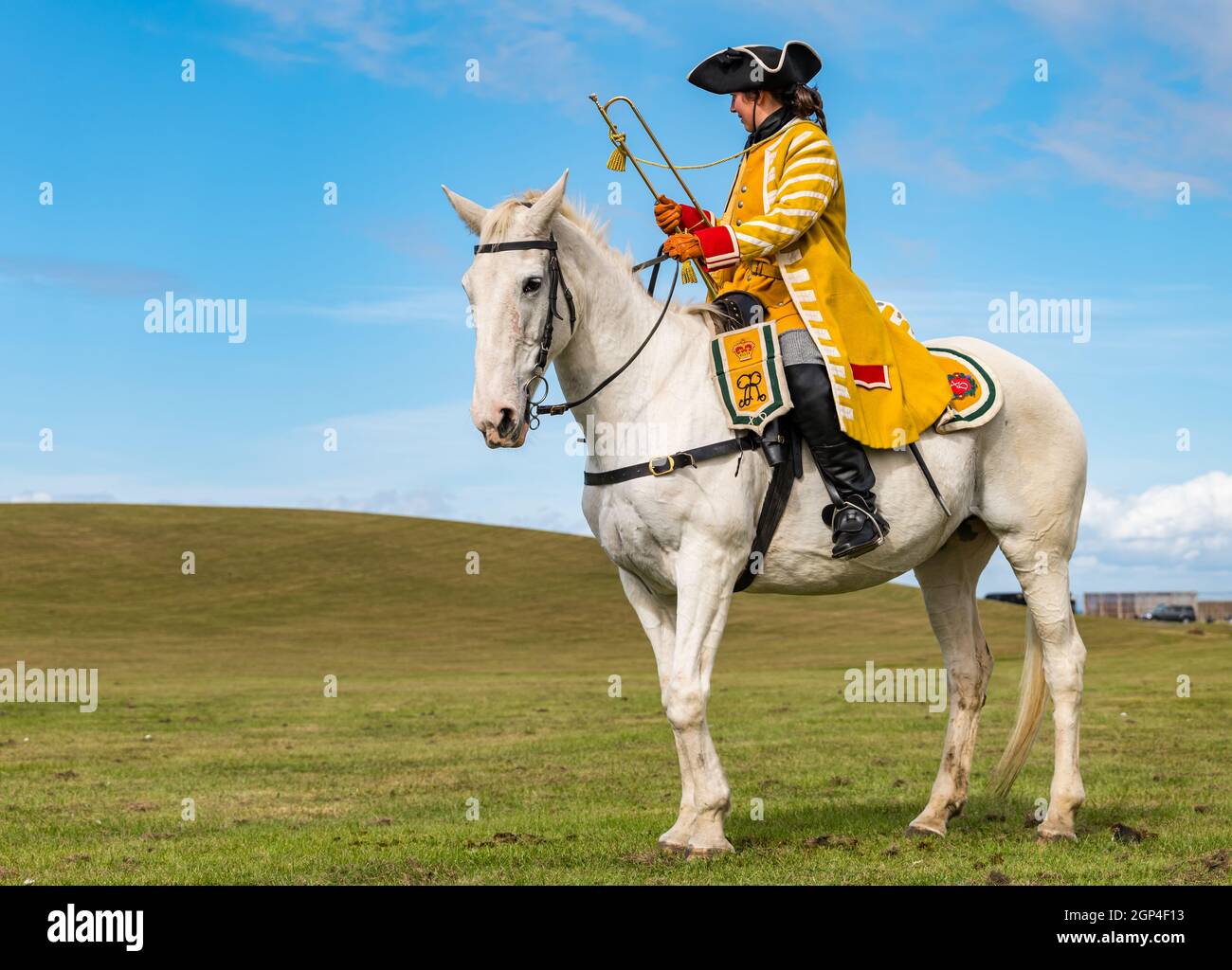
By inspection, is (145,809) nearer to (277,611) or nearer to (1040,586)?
(1040,586)

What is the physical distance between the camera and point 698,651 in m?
7.04

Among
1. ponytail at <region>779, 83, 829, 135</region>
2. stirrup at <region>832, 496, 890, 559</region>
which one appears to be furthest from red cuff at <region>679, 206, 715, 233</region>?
stirrup at <region>832, 496, 890, 559</region>

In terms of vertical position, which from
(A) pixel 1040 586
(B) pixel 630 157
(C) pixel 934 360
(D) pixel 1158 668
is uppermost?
(B) pixel 630 157

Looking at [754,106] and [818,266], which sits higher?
[754,106]

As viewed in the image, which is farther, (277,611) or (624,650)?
(277,611)

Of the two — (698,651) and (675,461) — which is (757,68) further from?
(698,651)

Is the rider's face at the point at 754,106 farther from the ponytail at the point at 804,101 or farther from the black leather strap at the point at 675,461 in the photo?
the black leather strap at the point at 675,461

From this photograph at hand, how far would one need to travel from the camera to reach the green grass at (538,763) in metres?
7.83

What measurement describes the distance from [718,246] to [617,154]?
46.5 inches

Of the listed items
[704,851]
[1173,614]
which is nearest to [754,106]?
[704,851]

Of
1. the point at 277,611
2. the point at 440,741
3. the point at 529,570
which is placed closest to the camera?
the point at 440,741
